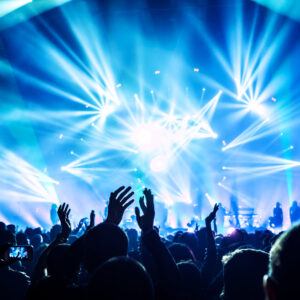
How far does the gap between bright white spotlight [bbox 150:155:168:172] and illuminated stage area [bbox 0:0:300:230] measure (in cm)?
8

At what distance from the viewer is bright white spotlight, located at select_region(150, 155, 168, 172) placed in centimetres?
2128

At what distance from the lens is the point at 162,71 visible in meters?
17.6

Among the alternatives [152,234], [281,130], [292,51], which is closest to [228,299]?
[152,234]

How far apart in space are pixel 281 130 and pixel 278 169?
286 centimetres

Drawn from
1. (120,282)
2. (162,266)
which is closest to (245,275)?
(162,266)

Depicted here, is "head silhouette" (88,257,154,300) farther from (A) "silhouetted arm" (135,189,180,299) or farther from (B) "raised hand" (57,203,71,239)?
(B) "raised hand" (57,203,71,239)

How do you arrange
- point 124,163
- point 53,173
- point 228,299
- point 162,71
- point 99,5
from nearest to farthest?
1. point 228,299
2. point 99,5
3. point 162,71
4. point 53,173
5. point 124,163

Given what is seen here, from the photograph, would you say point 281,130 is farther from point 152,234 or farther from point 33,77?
point 152,234

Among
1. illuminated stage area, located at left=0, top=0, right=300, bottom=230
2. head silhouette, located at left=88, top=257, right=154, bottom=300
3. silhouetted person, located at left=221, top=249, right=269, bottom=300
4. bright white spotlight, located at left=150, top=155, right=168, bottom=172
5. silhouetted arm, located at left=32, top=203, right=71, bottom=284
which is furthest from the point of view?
bright white spotlight, located at left=150, top=155, right=168, bottom=172

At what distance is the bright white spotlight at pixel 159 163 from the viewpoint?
21281 millimetres

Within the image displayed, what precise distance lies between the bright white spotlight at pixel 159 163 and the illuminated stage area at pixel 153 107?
0.08 meters

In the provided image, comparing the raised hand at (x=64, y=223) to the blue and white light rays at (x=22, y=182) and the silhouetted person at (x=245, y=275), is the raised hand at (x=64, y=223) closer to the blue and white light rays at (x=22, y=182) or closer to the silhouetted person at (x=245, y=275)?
the silhouetted person at (x=245, y=275)

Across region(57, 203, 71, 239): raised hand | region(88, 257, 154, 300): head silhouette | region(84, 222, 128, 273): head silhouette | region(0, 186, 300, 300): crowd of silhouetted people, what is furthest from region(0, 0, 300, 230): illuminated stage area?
region(88, 257, 154, 300): head silhouette

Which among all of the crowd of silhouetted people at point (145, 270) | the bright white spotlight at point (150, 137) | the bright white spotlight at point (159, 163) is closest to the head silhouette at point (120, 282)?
the crowd of silhouetted people at point (145, 270)
